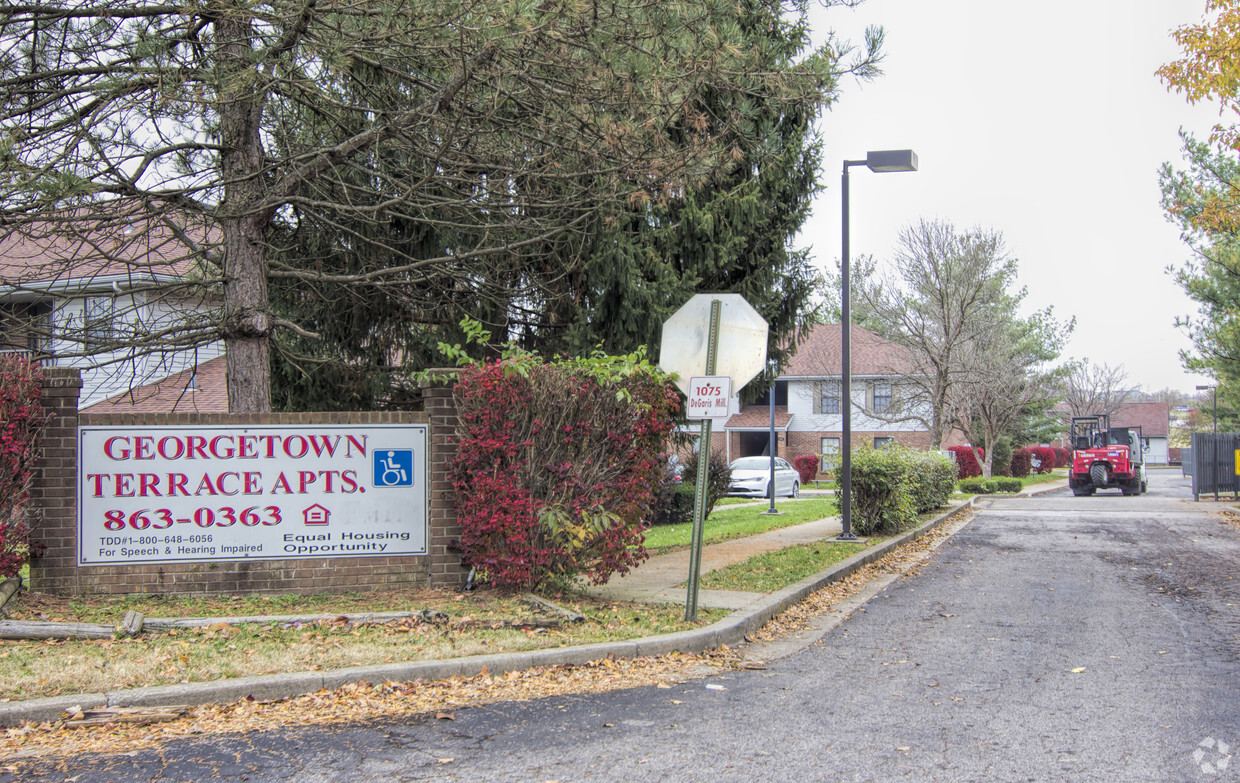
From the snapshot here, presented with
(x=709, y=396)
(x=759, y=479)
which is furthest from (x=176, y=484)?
(x=759, y=479)

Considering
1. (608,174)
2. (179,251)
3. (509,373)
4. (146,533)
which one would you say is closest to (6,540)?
(146,533)

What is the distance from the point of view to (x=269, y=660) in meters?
6.38

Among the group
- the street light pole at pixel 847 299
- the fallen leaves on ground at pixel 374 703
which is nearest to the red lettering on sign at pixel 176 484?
the fallen leaves on ground at pixel 374 703

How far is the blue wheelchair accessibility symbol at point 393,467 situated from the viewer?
9266 mm

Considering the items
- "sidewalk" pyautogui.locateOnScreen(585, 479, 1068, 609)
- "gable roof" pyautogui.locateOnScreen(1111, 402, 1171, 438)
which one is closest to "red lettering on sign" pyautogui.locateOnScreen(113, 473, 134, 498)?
"sidewalk" pyautogui.locateOnScreen(585, 479, 1068, 609)

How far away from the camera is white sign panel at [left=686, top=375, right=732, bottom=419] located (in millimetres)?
7793

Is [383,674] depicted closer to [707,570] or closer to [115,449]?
[115,449]

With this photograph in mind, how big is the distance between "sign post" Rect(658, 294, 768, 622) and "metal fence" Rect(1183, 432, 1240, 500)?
28.5m

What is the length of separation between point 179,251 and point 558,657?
16.6 metres

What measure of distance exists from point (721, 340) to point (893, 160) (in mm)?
7827

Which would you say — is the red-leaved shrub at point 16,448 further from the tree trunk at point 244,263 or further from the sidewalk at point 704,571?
the sidewalk at point 704,571

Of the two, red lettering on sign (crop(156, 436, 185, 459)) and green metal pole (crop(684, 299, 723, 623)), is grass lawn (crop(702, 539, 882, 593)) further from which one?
red lettering on sign (crop(156, 436, 185, 459))

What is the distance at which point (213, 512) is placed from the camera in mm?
8875

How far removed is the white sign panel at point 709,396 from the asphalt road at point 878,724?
2.04 m
